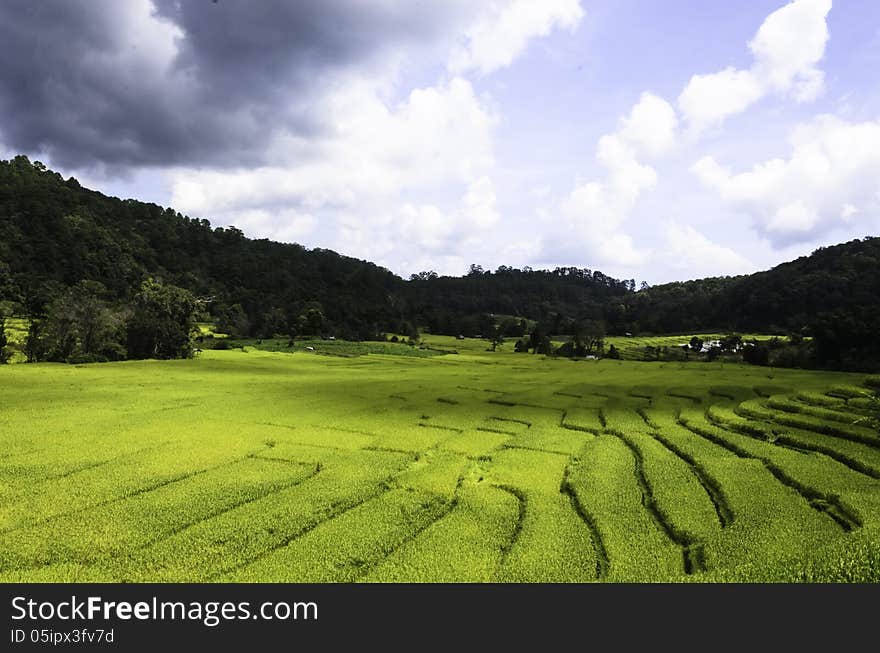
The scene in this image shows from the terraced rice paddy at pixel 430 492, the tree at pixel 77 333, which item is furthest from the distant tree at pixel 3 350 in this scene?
the terraced rice paddy at pixel 430 492

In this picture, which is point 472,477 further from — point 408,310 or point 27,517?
point 408,310

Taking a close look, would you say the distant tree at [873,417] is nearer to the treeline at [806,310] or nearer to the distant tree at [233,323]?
the treeline at [806,310]

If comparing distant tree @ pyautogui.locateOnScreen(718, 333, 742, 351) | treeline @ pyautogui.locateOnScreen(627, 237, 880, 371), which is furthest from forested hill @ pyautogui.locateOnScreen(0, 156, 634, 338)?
distant tree @ pyautogui.locateOnScreen(718, 333, 742, 351)

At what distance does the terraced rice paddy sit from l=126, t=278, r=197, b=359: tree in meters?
39.1

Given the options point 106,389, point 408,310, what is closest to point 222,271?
point 408,310

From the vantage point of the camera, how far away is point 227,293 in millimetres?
154625

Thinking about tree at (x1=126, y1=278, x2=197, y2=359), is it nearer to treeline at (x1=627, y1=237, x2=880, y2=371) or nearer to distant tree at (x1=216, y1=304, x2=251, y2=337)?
distant tree at (x1=216, y1=304, x2=251, y2=337)

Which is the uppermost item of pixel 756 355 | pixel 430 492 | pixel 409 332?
pixel 409 332

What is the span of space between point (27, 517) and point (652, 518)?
16074 millimetres

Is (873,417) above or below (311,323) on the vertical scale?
below

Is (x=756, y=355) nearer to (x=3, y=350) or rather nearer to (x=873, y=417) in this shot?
(x=873, y=417)

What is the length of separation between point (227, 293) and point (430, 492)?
154523 mm

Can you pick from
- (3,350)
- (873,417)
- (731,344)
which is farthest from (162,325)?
(731,344)
